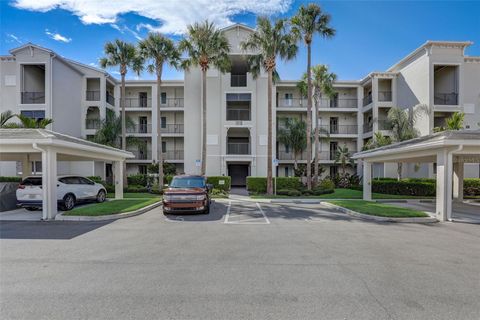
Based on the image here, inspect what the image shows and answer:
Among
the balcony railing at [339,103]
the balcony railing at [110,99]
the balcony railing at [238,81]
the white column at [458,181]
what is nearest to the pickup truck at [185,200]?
the balcony railing at [238,81]

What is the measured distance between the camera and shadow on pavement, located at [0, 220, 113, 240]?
838 cm

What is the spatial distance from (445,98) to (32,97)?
3840 cm

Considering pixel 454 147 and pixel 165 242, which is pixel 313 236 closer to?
pixel 165 242

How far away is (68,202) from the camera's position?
13.7 meters

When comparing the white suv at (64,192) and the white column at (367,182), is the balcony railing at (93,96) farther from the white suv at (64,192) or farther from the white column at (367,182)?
the white column at (367,182)

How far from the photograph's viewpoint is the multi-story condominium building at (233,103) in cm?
2492

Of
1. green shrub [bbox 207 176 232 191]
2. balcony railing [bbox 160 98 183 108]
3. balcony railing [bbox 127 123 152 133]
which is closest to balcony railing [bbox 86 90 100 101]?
balcony railing [bbox 127 123 152 133]

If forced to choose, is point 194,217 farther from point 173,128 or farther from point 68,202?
point 173,128

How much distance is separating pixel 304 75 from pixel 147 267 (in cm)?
2522

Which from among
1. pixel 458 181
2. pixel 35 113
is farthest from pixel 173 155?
pixel 458 181

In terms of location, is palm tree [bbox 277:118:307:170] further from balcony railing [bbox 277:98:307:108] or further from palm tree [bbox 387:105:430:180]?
palm tree [bbox 387:105:430:180]

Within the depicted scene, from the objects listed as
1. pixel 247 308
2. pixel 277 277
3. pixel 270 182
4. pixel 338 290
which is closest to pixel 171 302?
pixel 247 308

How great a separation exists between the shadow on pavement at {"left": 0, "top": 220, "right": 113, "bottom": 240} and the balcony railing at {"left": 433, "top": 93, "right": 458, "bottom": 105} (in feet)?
94.2

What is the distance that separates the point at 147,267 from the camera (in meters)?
5.63
